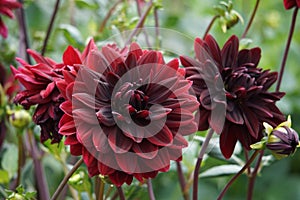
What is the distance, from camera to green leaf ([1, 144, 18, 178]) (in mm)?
532

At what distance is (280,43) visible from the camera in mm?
1069

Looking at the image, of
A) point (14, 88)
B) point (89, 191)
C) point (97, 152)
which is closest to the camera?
point (97, 152)

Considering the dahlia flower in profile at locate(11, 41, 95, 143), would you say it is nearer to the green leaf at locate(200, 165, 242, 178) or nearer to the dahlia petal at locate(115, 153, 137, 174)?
the dahlia petal at locate(115, 153, 137, 174)

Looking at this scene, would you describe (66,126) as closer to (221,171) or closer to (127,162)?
(127,162)

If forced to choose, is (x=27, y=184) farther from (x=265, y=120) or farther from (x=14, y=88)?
(x=265, y=120)

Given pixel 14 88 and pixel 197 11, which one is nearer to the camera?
pixel 14 88

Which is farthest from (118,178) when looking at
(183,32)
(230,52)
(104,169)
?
(183,32)

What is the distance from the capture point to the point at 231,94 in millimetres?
375

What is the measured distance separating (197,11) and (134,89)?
0.86m

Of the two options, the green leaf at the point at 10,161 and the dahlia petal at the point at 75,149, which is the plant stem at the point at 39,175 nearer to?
the green leaf at the point at 10,161

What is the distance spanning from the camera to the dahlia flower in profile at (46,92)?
0.36 meters

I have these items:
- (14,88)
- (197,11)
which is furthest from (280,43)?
(14,88)

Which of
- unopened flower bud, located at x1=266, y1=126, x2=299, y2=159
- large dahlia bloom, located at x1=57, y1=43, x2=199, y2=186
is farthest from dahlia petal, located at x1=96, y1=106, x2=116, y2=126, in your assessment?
unopened flower bud, located at x1=266, y1=126, x2=299, y2=159

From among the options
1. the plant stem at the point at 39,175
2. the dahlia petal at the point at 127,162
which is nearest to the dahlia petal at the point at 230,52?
the dahlia petal at the point at 127,162
